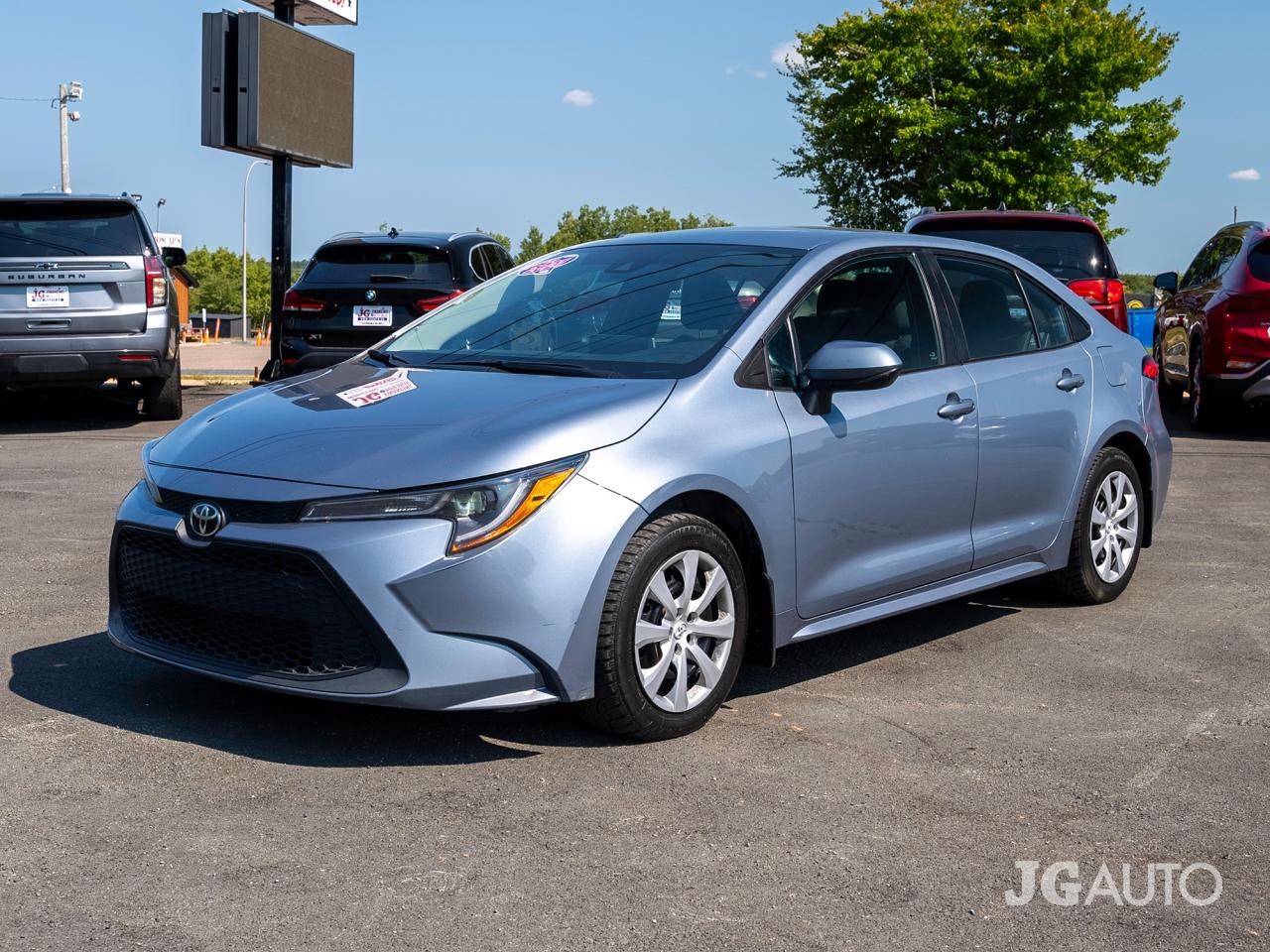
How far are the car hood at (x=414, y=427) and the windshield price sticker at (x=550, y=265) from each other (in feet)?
3.08

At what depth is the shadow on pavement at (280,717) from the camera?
4.39m

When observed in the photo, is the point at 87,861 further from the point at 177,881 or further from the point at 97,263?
the point at 97,263

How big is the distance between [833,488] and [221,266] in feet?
528

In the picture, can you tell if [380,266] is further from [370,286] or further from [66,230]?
[66,230]

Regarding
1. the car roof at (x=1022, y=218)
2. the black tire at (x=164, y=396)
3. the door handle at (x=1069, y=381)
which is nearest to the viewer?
the door handle at (x=1069, y=381)

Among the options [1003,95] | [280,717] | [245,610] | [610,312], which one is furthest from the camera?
[1003,95]

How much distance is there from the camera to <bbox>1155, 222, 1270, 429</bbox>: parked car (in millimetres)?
12688

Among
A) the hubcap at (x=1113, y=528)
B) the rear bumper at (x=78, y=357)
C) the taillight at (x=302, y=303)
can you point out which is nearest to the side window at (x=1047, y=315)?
the hubcap at (x=1113, y=528)

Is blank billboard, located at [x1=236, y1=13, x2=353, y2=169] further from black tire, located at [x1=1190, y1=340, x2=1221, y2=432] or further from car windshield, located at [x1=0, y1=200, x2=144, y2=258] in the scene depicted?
black tire, located at [x1=1190, y1=340, x2=1221, y2=432]

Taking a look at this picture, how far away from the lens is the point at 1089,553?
252 inches

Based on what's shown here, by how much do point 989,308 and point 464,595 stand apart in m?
2.83

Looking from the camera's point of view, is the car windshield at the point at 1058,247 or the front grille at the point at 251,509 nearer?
the front grille at the point at 251,509

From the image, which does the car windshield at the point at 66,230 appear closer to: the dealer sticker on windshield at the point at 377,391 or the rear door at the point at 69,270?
the rear door at the point at 69,270

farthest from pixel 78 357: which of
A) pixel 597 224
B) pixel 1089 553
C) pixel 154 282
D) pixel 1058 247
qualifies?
pixel 597 224
